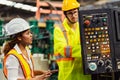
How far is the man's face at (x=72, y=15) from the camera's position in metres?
4.14

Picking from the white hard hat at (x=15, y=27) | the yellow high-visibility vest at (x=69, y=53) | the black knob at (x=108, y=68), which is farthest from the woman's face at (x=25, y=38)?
the black knob at (x=108, y=68)

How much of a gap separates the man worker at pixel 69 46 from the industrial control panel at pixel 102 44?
759 mm

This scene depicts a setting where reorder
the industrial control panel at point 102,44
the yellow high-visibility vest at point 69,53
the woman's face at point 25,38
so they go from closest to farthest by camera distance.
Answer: the industrial control panel at point 102,44, the woman's face at point 25,38, the yellow high-visibility vest at point 69,53

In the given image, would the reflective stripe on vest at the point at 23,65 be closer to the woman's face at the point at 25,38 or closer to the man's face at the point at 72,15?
the woman's face at the point at 25,38

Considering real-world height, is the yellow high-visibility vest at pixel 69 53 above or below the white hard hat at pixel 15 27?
below

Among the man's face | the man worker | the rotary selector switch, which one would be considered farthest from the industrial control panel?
the man's face

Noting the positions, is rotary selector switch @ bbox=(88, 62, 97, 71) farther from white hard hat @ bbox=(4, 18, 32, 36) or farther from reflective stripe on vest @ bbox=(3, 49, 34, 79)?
white hard hat @ bbox=(4, 18, 32, 36)

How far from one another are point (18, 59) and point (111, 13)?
→ 0.88 metres

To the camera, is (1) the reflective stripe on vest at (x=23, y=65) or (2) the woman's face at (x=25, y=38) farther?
(2) the woman's face at (x=25, y=38)

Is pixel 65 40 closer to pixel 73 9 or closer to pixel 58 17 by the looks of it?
pixel 73 9

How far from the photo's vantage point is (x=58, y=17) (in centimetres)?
923

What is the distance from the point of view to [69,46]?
3918 millimetres

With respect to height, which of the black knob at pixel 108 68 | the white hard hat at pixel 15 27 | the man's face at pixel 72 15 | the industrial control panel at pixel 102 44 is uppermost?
the man's face at pixel 72 15

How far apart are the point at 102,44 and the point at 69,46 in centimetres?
99
